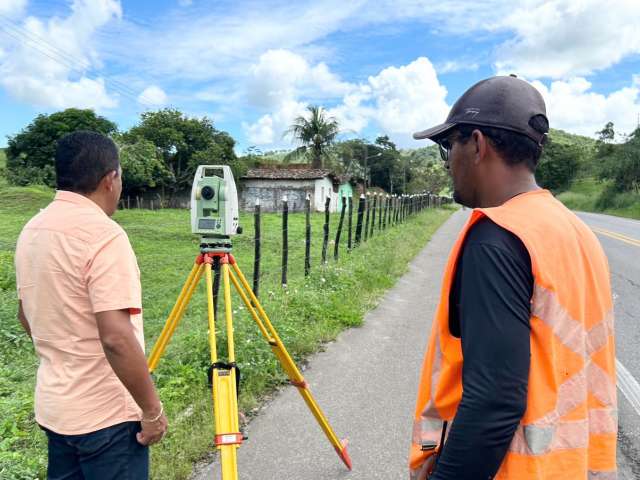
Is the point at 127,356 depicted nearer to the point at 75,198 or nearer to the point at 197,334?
the point at 75,198

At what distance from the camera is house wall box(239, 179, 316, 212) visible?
35.6 m

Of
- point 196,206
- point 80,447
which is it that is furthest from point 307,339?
point 80,447

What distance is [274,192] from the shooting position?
119ft

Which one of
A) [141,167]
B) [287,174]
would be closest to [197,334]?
[141,167]

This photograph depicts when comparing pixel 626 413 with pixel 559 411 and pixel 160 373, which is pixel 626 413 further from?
pixel 160 373

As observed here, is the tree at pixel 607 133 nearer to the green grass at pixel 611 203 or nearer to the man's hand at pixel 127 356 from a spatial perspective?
the green grass at pixel 611 203

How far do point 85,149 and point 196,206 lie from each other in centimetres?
91

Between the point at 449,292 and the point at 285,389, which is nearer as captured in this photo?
the point at 449,292

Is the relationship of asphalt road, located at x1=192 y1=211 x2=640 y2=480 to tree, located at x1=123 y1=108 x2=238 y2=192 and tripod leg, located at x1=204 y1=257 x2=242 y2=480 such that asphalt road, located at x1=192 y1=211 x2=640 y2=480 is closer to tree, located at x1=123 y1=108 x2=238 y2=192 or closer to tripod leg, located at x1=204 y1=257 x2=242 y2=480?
tripod leg, located at x1=204 y1=257 x2=242 y2=480

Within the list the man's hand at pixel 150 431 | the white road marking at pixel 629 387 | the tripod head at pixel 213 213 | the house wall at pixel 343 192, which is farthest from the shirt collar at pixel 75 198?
the house wall at pixel 343 192

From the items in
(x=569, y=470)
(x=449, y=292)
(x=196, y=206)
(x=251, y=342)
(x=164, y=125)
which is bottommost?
(x=251, y=342)

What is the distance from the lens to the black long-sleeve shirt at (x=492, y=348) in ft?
3.57

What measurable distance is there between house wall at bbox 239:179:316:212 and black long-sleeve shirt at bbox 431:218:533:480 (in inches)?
1348

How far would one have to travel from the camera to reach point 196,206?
261 cm
